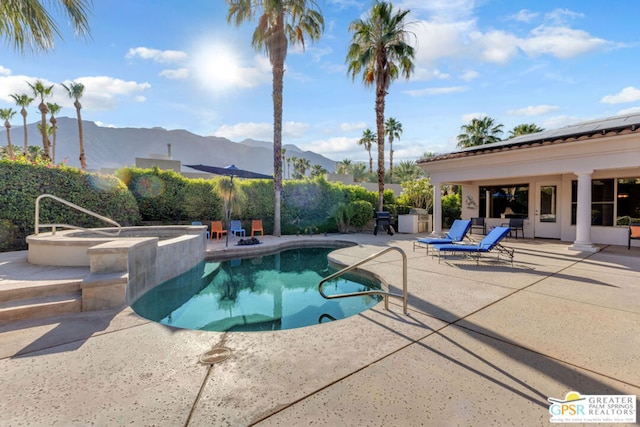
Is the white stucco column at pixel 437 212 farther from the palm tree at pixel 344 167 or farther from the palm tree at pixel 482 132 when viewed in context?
the palm tree at pixel 344 167

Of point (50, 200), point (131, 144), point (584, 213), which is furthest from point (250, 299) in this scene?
point (131, 144)

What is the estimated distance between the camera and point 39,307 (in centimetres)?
391

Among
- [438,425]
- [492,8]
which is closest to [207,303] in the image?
[438,425]

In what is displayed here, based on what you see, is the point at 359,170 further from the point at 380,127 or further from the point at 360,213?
the point at 360,213

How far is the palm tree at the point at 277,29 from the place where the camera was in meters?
12.9

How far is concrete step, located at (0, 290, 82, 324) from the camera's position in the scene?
379 centimetres

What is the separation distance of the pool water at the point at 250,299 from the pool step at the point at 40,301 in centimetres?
86

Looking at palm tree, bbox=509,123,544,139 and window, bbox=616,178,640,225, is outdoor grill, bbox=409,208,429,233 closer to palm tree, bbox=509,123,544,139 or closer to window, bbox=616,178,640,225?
window, bbox=616,178,640,225

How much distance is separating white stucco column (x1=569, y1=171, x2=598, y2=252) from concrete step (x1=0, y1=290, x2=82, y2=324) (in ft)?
41.8

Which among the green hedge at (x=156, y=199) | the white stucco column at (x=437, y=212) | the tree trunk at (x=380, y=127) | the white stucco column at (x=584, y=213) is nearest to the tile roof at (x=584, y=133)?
the white stucco column at (x=584, y=213)

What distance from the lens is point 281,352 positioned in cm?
305

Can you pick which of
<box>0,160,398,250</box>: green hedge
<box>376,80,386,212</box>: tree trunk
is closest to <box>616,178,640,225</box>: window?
<box>376,80,386,212</box>: tree trunk

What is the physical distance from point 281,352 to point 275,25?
14285 millimetres

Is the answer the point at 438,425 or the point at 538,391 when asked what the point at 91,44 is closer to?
the point at 438,425
